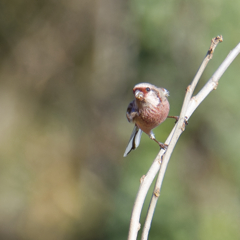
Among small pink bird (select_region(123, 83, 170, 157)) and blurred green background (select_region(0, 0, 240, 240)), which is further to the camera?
blurred green background (select_region(0, 0, 240, 240))

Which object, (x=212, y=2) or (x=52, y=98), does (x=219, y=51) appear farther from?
(x=52, y=98)

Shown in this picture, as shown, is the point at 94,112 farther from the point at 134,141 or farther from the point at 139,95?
the point at 139,95

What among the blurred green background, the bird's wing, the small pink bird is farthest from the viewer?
the blurred green background

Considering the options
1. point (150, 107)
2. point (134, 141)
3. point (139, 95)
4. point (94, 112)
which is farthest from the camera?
point (94, 112)

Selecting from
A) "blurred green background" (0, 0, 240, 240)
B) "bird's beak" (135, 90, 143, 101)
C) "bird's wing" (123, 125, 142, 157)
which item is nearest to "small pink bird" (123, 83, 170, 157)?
"bird's beak" (135, 90, 143, 101)

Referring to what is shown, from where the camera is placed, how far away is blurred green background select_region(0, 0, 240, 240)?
5.24 metres

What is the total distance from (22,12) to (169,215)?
5.41 metres

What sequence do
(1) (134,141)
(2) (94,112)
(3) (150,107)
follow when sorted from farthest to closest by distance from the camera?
(2) (94,112)
(1) (134,141)
(3) (150,107)

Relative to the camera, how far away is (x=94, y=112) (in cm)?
741

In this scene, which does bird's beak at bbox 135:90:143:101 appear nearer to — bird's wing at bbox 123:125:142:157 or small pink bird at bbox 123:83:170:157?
small pink bird at bbox 123:83:170:157

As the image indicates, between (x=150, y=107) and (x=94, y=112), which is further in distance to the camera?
(x=94, y=112)

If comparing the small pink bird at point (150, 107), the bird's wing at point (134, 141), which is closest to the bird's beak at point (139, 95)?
the small pink bird at point (150, 107)

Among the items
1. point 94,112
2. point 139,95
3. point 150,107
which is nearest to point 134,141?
point 150,107

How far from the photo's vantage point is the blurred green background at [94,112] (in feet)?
17.2
